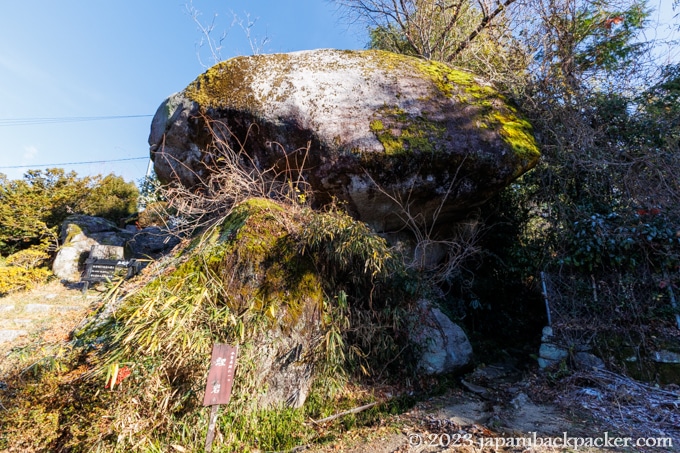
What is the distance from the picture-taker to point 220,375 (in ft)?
7.79

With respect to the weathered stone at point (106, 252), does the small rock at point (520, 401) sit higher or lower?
lower

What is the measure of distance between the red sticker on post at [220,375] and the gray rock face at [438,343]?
2.17m

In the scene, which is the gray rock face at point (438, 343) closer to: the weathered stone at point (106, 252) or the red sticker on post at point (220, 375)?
the red sticker on post at point (220, 375)

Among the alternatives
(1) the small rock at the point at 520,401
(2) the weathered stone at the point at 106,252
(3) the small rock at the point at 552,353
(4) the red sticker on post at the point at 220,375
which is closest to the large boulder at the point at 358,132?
(3) the small rock at the point at 552,353

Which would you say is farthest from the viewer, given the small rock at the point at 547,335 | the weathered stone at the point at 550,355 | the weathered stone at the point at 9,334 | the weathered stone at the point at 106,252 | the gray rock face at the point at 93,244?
the gray rock face at the point at 93,244

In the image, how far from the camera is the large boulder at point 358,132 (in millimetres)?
4578

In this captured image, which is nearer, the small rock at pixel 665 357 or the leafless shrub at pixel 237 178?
the small rock at pixel 665 357

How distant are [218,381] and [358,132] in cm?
353

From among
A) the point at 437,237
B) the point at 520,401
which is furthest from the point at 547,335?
the point at 437,237

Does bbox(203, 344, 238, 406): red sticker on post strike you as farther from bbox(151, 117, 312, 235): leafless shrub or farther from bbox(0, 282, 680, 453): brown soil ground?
bbox(151, 117, 312, 235): leafless shrub

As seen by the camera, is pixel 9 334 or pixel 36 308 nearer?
pixel 9 334

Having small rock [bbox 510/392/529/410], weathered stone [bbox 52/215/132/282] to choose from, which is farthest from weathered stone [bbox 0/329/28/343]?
small rock [bbox 510/392/529/410]

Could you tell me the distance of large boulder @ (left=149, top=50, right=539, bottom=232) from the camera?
458 cm

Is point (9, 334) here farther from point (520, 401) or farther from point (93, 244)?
point (520, 401)
